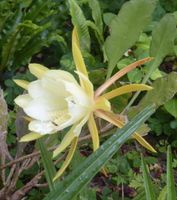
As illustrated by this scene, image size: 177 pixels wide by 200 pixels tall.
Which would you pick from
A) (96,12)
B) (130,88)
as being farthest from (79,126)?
(96,12)

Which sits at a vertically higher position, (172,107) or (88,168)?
(88,168)

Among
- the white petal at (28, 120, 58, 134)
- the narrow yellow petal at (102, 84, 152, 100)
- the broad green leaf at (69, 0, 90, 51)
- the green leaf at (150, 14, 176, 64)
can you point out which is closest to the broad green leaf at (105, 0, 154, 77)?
the green leaf at (150, 14, 176, 64)

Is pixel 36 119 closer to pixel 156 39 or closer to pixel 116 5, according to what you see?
pixel 156 39

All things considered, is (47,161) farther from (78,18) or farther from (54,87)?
(78,18)

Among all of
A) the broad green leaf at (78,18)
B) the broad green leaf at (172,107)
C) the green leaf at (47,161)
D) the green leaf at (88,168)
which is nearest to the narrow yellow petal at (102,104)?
the green leaf at (88,168)

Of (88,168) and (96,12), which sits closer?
(88,168)

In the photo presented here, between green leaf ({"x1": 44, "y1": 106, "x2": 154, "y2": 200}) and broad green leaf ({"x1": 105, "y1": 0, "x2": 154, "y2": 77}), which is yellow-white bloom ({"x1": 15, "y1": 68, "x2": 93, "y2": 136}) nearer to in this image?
green leaf ({"x1": 44, "y1": 106, "x2": 154, "y2": 200})
